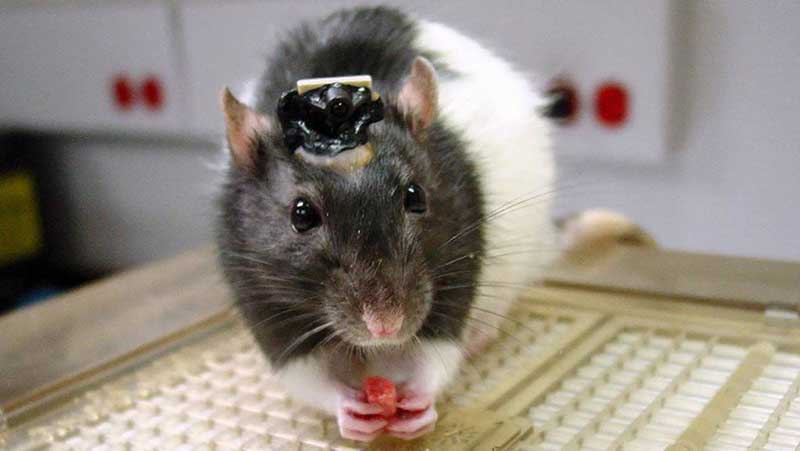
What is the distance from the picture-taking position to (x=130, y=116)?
2.59 metres

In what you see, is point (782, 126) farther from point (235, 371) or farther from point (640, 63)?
point (235, 371)

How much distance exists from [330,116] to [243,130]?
0.16m

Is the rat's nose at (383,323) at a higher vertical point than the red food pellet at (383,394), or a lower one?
higher

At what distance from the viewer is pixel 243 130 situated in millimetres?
1064

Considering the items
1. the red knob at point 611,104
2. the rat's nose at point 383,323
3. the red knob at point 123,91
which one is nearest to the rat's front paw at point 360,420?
the rat's nose at point 383,323

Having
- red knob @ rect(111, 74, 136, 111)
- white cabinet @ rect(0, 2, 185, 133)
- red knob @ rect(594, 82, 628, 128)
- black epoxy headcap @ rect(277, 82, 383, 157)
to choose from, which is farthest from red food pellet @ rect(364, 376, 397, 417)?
red knob @ rect(111, 74, 136, 111)

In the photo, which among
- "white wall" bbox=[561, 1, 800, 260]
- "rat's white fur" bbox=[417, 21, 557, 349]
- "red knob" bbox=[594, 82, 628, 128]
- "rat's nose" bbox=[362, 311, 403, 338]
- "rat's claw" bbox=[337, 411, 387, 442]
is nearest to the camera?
"rat's nose" bbox=[362, 311, 403, 338]

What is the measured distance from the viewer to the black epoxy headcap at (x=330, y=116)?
0.94 m

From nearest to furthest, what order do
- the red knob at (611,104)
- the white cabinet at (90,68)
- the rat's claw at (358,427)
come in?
the rat's claw at (358,427) → the red knob at (611,104) → the white cabinet at (90,68)

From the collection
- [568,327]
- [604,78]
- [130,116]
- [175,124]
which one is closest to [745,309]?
[568,327]

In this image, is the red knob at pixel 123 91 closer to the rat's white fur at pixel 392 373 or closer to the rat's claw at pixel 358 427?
the rat's white fur at pixel 392 373

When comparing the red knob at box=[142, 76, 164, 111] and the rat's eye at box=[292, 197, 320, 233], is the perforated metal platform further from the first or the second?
the red knob at box=[142, 76, 164, 111]

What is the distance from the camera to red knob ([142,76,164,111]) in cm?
251

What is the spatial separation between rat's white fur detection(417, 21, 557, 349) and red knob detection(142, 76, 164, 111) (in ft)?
4.05
